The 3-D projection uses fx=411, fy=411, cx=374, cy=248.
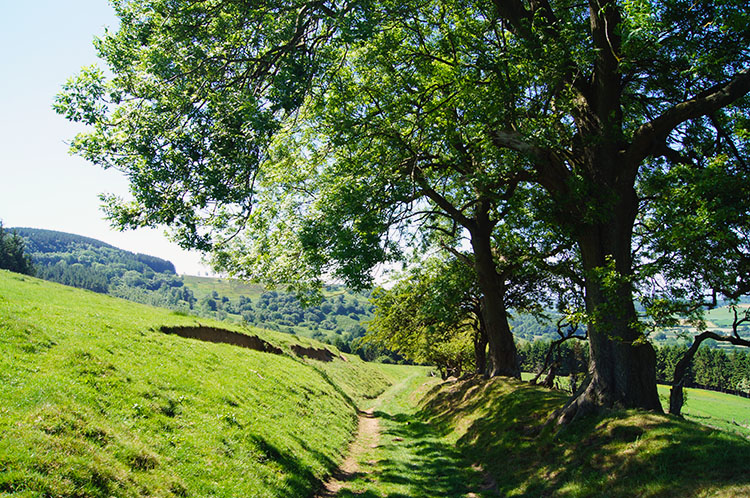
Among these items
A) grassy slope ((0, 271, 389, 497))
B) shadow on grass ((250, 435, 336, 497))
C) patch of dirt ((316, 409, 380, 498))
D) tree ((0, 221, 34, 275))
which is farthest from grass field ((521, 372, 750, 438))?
tree ((0, 221, 34, 275))

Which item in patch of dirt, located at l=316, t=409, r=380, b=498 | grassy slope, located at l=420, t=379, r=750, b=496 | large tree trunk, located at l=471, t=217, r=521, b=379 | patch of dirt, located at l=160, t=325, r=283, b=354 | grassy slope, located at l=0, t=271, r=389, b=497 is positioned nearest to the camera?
grassy slope, located at l=0, t=271, r=389, b=497

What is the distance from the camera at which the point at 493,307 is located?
21.8m

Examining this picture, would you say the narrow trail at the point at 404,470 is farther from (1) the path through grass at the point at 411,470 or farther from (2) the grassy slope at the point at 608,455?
(2) the grassy slope at the point at 608,455

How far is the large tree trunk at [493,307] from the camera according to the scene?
2100 centimetres

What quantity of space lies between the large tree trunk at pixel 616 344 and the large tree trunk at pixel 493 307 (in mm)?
8246

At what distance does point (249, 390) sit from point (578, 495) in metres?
12.1

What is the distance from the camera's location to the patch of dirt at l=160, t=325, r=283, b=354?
75.6ft

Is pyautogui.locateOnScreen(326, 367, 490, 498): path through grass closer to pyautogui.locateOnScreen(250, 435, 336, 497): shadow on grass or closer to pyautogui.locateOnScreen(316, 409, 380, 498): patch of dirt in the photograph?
pyautogui.locateOnScreen(316, 409, 380, 498): patch of dirt

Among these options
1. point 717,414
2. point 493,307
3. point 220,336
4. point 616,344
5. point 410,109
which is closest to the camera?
point 616,344

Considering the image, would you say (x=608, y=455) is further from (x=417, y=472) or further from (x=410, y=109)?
(x=410, y=109)

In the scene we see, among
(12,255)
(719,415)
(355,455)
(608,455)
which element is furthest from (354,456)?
(12,255)

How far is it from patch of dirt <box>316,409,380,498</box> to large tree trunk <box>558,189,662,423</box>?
7477 mm

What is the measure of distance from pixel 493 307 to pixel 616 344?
9.94m

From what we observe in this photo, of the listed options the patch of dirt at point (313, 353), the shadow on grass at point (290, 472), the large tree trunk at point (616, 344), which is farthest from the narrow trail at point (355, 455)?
the patch of dirt at point (313, 353)
